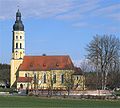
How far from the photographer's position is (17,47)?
14138 centimetres

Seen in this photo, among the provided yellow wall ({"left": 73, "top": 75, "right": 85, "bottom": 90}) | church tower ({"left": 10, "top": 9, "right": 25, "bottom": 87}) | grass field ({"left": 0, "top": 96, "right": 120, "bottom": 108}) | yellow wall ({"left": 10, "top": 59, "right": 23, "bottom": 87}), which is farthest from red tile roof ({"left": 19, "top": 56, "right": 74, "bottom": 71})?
grass field ({"left": 0, "top": 96, "right": 120, "bottom": 108})

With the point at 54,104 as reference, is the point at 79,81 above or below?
above

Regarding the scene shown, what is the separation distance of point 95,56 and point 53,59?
51583 millimetres

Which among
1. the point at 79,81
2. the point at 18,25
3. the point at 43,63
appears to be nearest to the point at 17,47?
the point at 18,25

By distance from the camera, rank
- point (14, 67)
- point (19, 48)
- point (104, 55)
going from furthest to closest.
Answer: point (14, 67) < point (19, 48) < point (104, 55)

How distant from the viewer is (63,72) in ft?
444

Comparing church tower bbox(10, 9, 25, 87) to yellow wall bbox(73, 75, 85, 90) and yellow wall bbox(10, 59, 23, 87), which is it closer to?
yellow wall bbox(10, 59, 23, 87)

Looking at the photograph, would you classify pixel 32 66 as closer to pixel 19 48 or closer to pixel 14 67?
pixel 14 67

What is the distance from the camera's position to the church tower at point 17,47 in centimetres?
14112

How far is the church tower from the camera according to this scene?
141125 mm

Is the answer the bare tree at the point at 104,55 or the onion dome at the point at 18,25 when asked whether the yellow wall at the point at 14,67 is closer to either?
the onion dome at the point at 18,25

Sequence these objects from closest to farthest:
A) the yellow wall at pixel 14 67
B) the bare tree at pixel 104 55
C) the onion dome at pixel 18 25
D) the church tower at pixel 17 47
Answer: the bare tree at pixel 104 55
the church tower at pixel 17 47
the onion dome at pixel 18 25
the yellow wall at pixel 14 67

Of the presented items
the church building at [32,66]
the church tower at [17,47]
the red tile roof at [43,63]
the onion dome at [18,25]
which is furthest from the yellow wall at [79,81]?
the onion dome at [18,25]

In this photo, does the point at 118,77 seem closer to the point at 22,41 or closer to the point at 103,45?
the point at 103,45
